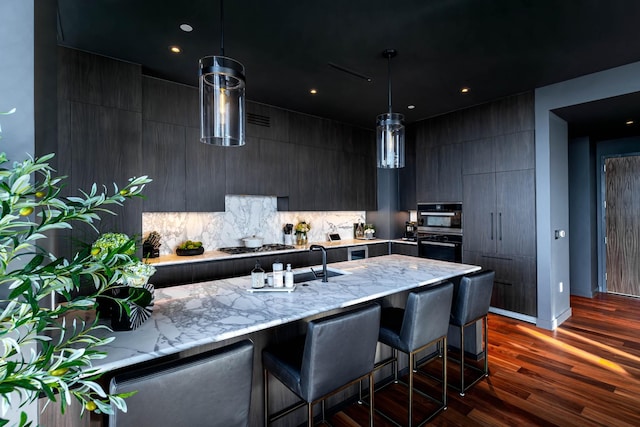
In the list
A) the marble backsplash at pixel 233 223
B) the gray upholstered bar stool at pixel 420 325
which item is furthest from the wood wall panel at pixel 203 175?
the gray upholstered bar stool at pixel 420 325

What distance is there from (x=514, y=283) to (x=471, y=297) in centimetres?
210

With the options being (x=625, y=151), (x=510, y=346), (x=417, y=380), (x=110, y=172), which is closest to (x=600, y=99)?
(x=625, y=151)

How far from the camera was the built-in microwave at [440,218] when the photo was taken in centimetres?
463

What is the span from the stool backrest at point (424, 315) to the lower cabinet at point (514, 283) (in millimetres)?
2414

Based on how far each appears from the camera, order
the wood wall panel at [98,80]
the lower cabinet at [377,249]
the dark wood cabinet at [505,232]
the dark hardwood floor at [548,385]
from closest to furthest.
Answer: the dark hardwood floor at [548,385], the wood wall panel at [98,80], the dark wood cabinet at [505,232], the lower cabinet at [377,249]

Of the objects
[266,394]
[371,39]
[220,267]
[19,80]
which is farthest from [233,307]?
[371,39]

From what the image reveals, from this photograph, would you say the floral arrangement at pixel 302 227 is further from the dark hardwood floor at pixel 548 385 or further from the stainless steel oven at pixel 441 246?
the dark hardwood floor at pixel 548 385

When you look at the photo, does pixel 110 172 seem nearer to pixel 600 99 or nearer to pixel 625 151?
pixel 600 99

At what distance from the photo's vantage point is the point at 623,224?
4930mm

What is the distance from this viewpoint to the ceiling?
2258 millimetres

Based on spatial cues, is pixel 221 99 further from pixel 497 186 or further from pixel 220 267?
pixel 497 186

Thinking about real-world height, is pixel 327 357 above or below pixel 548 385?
above

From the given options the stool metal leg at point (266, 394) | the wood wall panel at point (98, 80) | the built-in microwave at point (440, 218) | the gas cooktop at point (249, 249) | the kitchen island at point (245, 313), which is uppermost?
the wood wall panel at point (98, 80)

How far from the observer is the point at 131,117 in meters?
3.10
